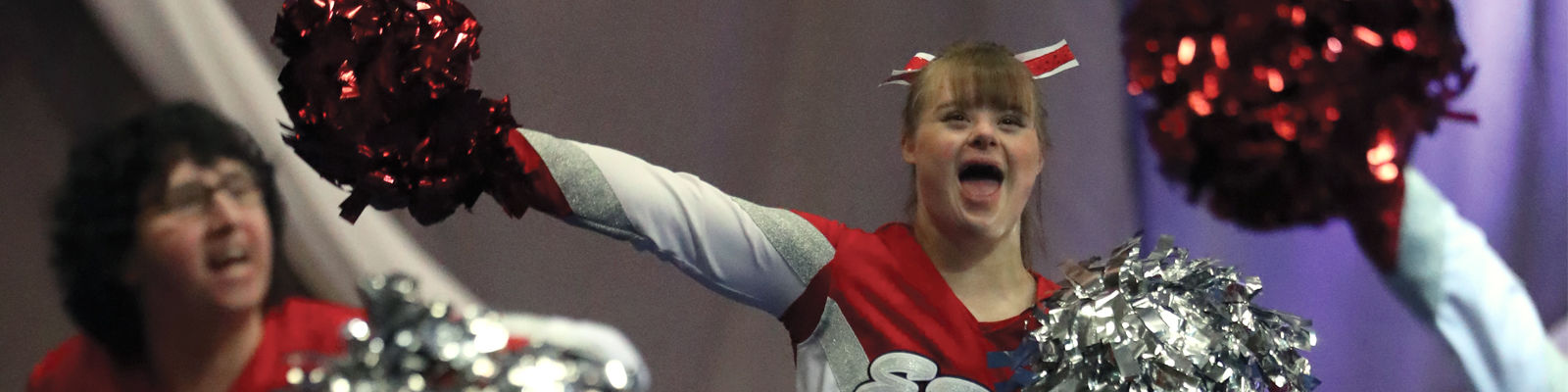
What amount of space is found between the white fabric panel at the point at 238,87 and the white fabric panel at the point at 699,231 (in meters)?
0.47

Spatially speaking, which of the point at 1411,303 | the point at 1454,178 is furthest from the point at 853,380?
the point at 1454,178

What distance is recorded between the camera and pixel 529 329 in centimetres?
166

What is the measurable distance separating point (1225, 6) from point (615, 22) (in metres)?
0.86

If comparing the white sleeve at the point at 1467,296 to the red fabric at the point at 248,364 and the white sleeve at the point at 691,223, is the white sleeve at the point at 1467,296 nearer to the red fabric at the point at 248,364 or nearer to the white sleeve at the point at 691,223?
the white sleeve at the point at 691,223

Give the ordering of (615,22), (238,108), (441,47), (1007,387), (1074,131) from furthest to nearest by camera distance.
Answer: (1074,131) → (615,22) → (238,108) → (1007,387) → (441,47)

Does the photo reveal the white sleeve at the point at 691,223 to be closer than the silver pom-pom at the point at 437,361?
No

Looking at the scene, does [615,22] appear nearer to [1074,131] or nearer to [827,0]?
[827,0]

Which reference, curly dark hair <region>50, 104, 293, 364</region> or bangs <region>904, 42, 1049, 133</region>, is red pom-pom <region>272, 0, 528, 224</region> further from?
bangs <region>904, 42, 1049, 133</region>

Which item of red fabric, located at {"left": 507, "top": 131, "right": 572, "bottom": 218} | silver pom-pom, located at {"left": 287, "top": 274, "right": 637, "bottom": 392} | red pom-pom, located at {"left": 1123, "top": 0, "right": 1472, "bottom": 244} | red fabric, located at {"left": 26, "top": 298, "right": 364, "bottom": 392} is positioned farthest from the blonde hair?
red fabric, located at {"left": 26, "top": 298, "right": 364, "bottom": 392}

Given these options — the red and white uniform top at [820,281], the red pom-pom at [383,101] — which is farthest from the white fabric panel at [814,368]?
the red pom-pom at [383,101]

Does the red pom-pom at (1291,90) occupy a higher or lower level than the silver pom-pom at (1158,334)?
higher

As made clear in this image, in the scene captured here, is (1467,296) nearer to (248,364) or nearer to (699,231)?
(699,231)

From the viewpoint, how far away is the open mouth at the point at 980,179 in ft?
5.43

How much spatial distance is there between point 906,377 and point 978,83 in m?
0.37
